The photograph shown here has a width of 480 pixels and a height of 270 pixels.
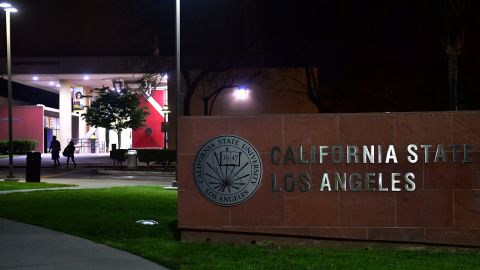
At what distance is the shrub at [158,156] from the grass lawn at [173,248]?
1933cm

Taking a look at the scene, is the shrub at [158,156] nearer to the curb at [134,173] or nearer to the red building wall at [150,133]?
the curb at [134,173]

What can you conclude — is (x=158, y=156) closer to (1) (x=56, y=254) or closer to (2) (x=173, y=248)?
(2) (x=173, y=248)

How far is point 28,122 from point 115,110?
13745 mm

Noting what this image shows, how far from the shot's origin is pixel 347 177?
9062mm

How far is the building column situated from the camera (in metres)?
57.2

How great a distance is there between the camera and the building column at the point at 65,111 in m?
57.2

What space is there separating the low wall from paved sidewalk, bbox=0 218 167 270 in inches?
60.7

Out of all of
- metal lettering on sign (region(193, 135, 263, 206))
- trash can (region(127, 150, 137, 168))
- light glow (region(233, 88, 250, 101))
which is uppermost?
light glow (region(233, 88, 250, 101))

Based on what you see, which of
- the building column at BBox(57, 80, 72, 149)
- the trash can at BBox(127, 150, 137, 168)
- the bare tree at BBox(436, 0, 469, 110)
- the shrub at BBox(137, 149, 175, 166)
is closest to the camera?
the bare tree at BBox(436, 0, 469, 110)

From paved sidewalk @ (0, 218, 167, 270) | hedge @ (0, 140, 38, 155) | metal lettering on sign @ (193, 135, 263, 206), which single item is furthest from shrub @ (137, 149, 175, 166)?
metal lettering on sign @ (193, 135, 263, 206)

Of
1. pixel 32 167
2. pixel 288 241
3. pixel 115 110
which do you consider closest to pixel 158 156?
pixel 32 167

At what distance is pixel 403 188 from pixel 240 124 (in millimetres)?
2641

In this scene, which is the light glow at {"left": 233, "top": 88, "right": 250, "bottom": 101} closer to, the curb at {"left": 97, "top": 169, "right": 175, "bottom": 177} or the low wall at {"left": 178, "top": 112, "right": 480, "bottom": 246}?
the curb at {"left": 97, "top": 169, "right": 175, "bottom": 177}

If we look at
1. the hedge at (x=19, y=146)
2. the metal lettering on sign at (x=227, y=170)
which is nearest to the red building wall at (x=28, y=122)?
the hedge at (x=19, y=146)
